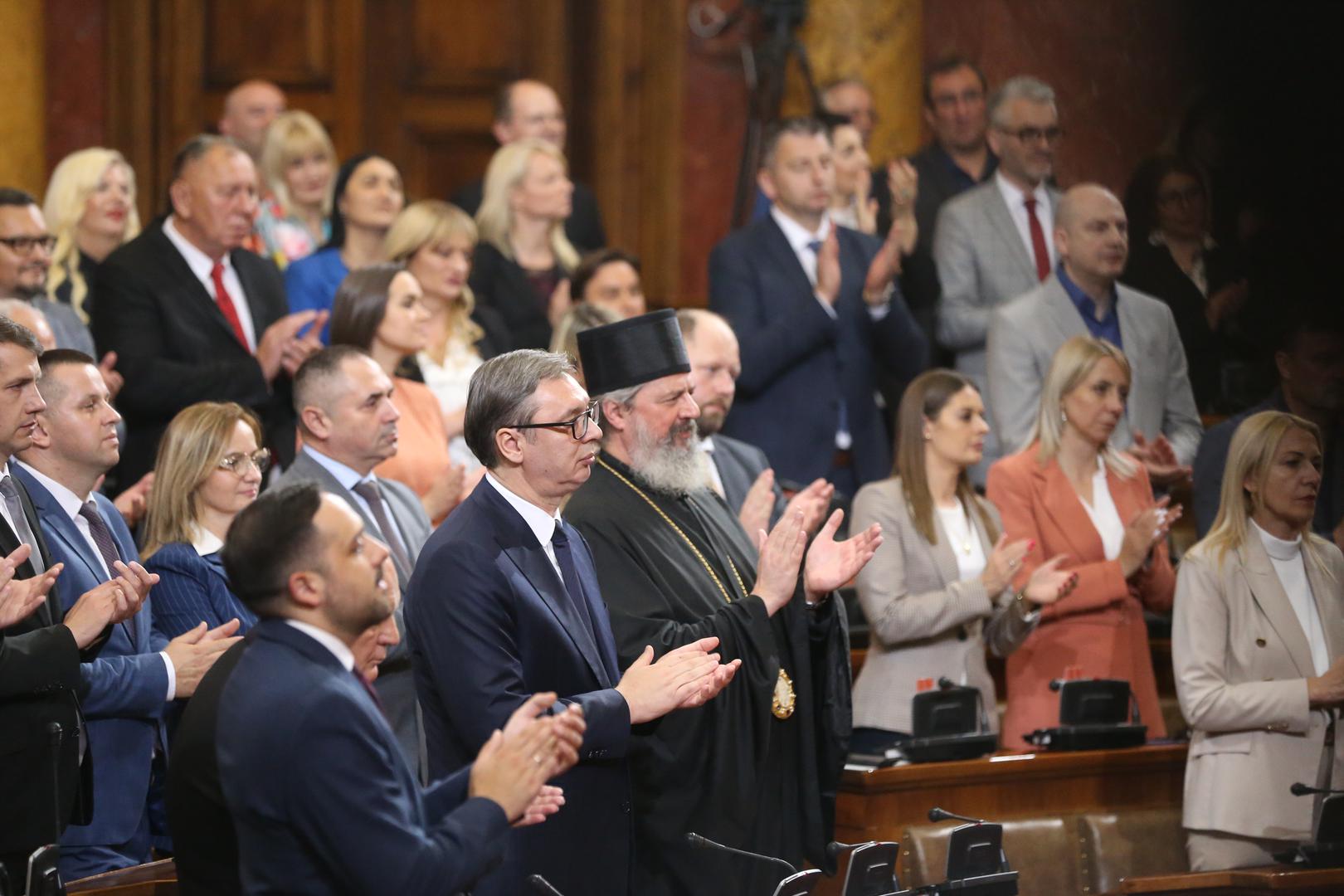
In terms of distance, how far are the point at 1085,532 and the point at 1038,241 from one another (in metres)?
1.37

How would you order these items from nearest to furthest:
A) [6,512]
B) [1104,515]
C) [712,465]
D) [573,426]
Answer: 1. [573,426]
2. [6,512]
3. [712,465]
4. [1104,515]

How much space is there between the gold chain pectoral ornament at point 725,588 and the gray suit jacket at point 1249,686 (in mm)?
1241

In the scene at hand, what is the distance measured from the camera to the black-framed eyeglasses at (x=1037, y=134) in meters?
6.26

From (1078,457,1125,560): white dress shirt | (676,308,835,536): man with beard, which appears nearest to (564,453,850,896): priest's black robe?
(676,308,835,536): man with beard

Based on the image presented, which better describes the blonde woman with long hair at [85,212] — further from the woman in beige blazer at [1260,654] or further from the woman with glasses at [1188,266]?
the woman in beige blazer at [1260,654]

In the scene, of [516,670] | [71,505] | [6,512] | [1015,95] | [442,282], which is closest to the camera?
[516,670]

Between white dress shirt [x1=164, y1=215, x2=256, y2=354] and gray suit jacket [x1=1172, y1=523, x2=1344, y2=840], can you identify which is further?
white dress shirt [x1=164, y1=215, x2=256, y2=354]

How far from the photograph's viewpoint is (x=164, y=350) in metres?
5.61

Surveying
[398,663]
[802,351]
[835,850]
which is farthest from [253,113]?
[835,850]

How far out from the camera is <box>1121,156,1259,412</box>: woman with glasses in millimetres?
5543

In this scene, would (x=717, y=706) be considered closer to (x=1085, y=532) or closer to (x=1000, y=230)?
(x=1085, y=532)

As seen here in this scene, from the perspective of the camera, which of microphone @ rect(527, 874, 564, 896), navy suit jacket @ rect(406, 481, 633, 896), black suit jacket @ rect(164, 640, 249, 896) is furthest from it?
navy suit jacket @ rect(406, 481, 633, 896)

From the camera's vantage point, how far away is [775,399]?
6223mm

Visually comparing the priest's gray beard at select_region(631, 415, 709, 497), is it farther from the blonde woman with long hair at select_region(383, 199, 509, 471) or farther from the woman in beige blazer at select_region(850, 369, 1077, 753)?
the blonde woman with long hair at select_region(383, 199, 509, 471)
